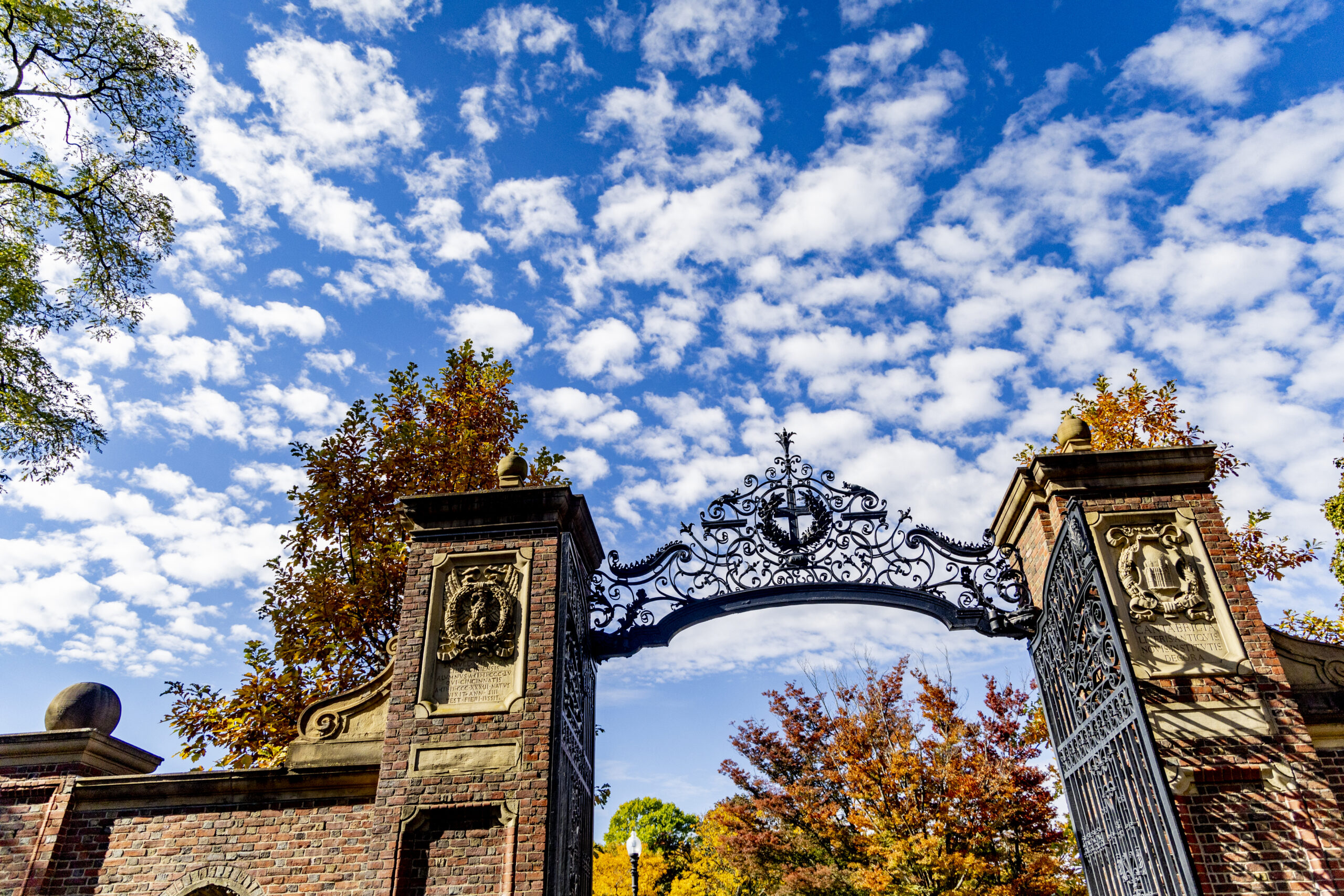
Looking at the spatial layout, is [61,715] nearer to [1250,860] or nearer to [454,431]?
[454,431]

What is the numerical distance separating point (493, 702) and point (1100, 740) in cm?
495

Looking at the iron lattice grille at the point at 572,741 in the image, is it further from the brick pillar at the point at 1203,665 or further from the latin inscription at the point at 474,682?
the brick pillar at the point at 1203,665

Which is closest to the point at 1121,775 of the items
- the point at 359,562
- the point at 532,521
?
the point at 532,521

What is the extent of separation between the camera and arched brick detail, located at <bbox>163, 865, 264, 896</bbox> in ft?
23.5

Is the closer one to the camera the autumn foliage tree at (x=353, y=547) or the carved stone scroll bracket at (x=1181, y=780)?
the carved stone scroll bracket at (x=1181, y=780)

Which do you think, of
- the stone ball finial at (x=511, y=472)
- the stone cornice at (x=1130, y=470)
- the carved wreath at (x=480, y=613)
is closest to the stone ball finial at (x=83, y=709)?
the carved wreath at (x=480, y=613)

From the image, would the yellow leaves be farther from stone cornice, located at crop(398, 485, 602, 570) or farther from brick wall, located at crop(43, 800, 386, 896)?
stone cornice, located at crop(398, 485, 602, 570)

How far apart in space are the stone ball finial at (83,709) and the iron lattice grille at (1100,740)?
926cm

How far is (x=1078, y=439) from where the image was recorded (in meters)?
7.87

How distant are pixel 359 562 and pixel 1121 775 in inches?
432

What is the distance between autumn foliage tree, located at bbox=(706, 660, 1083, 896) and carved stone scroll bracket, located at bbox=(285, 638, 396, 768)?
13466mm

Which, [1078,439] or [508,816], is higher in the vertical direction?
[1078,439]

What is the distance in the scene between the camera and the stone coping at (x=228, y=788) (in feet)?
24.2

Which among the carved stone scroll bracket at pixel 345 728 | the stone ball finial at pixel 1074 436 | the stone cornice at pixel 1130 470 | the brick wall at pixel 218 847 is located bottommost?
the brick wall at pixel 218 847
